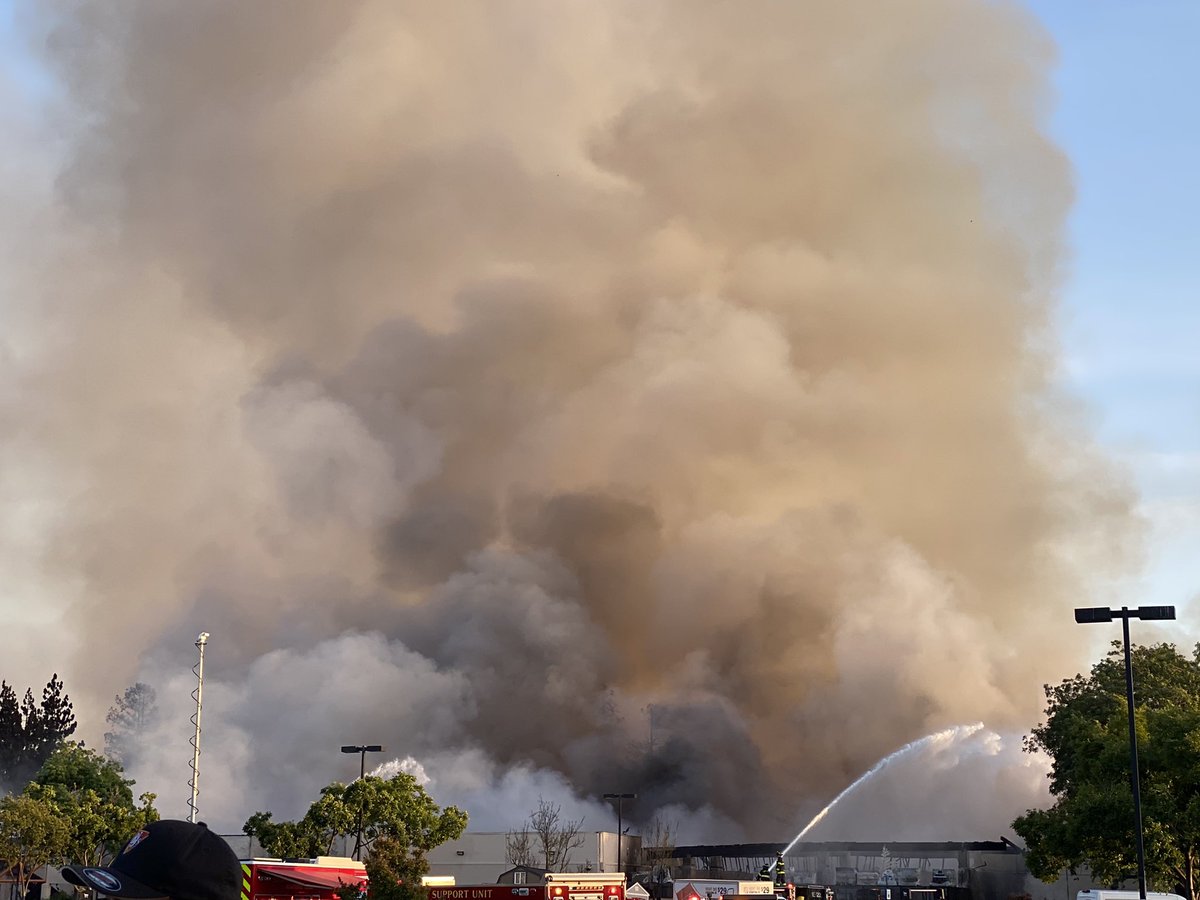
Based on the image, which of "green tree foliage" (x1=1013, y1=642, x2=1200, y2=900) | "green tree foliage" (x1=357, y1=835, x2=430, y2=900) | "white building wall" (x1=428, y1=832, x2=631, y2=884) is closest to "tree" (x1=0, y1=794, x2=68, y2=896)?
"green tree foliage" (x1=357, y1=835, x2=430, y2=900)

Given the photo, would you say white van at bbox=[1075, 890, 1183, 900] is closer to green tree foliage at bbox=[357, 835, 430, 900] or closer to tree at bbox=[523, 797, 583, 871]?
green tree foliage at bbox=[357, 835, 430, 900]

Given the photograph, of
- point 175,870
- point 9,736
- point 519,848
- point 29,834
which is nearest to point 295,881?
point 175,870

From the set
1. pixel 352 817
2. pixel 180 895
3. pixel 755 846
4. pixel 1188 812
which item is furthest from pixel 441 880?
pixel 755 846

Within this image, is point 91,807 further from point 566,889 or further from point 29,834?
point 566,889

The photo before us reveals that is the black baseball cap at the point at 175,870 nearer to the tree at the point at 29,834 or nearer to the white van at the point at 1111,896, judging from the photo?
the white van at the point at 1111,896

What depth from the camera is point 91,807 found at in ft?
262

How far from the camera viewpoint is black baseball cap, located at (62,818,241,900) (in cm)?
825

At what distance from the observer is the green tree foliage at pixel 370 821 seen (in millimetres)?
74375

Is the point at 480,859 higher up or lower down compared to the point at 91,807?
lower down

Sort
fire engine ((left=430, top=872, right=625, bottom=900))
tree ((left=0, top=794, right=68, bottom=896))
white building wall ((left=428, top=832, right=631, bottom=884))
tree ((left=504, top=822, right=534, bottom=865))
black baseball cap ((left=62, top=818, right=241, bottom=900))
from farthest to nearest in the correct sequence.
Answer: white building wall ((left=428, top=832, right=631, bottom=884)), tree ((left=504, top=822, right=534, bottom=865)), tree ((left=0, top=794, right=68, bottom=896)), fire engine ((left=430, top=872, right=625, bottom=900)), black baseball cap ((left=62, top=818, right=241, bottom=900))

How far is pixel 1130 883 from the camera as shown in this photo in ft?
250

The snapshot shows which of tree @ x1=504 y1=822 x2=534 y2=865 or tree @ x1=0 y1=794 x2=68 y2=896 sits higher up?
tree @ x1=0 y1=794 x2=68 y2=896

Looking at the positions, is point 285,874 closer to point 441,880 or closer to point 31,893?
point 441,880

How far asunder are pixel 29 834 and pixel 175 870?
235 ft
